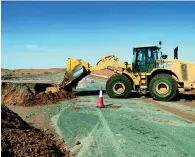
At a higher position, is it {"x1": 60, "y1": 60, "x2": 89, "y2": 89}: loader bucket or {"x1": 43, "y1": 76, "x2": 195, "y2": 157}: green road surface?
{"x1": 60, "y1": 60, "x2": 89, "y2": 89}: loader bucket

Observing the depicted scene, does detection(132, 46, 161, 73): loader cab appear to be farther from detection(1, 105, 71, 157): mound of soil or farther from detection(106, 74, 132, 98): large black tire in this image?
detection(1, 105, 71, 157): mound of soil

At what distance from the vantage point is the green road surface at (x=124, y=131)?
23.8 feet

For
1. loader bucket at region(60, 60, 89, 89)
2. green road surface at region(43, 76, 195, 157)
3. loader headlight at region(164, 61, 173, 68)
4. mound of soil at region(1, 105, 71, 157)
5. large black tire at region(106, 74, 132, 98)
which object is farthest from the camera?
loader bucket at region(60, 60, 89, 89)

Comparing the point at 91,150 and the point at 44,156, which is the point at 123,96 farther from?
the point at 44,156

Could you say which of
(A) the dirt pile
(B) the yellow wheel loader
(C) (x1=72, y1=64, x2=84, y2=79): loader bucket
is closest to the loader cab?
(B) the yellow wheel loader

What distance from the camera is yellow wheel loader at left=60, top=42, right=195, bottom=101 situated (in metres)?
15.6

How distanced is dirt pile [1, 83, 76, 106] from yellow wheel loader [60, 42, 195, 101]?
0.79 metres

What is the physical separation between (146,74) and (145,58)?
0.84 meters

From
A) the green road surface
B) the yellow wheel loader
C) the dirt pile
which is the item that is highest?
the yellow wheel loader

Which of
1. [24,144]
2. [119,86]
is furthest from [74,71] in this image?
[24,144]

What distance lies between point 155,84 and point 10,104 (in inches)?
273

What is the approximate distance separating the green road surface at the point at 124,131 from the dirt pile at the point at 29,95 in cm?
230

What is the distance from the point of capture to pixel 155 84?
15742mm

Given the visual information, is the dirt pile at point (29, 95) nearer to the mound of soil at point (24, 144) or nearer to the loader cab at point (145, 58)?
the loader cab at point (145, 58)
